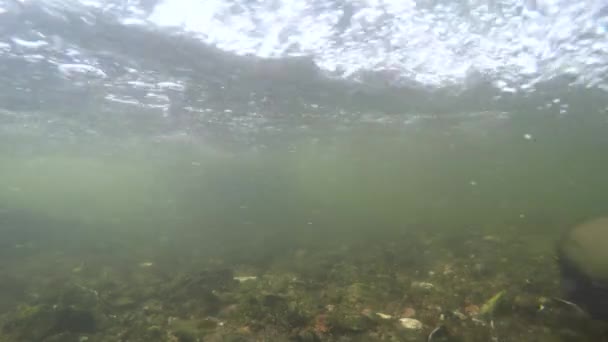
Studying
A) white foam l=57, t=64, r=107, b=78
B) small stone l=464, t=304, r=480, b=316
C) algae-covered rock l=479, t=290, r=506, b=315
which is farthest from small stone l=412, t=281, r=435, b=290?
white foam l=57, t=64, r=107, b=78

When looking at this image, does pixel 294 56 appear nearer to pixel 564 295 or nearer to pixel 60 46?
pixel 60 46

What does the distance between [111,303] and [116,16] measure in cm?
876

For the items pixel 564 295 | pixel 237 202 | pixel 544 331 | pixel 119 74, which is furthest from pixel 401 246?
pixel 237 202

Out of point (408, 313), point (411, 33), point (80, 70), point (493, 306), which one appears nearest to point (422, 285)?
point (408, 313)

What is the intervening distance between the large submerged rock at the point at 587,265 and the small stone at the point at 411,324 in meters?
3.30

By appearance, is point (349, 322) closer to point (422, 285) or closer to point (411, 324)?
point (411, 324)

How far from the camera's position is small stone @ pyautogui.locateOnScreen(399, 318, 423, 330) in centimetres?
761

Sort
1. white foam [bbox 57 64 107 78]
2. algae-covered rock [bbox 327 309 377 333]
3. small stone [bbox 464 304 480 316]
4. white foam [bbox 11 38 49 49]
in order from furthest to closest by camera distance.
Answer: white foam [bbox 57 64 107 78] < white foam [bbox 11 38 49 49] < small stone [bbox 464 304 480 316] < algae-covered rock [bbox 327 309 377 333]

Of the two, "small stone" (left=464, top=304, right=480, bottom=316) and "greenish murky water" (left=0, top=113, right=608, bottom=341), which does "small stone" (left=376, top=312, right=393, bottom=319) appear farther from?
"small stone" (left=464, top=304, right=480, bottom=316)

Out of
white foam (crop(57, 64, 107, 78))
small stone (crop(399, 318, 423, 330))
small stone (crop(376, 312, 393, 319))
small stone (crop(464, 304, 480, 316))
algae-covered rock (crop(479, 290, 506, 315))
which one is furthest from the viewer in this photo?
white foam (crop(57, 64, 107, 78))

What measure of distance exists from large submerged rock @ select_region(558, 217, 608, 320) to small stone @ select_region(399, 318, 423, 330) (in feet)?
10.8

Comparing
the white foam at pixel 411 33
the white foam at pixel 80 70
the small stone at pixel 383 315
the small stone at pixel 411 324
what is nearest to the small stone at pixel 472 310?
the small stone at pixel 411 324

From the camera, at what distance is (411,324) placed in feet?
25.5

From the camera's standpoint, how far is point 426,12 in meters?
11.6
